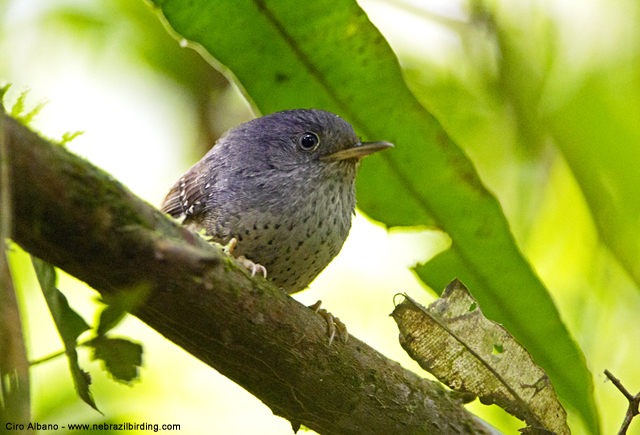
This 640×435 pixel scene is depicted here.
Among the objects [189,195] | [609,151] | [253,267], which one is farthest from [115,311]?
[609,151]

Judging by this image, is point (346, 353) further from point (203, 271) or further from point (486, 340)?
point (203, 271)

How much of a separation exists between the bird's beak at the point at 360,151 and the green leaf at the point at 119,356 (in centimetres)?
193

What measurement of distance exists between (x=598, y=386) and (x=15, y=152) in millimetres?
3311

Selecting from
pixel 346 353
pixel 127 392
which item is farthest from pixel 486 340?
Result: pixel 127 392

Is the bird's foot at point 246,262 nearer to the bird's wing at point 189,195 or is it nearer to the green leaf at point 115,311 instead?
the bird's wing at point 189,195

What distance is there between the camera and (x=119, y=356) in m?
1.51

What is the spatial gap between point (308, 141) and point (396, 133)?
20.0 inches

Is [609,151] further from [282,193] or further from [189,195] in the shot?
[189,195]

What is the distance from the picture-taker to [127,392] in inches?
148

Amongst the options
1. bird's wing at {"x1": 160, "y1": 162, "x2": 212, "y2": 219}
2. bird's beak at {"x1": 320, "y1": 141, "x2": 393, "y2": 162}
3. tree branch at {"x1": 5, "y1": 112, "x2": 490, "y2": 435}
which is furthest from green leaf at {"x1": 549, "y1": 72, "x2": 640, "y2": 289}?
bird's wing at {"x1": 160, "y1": 162, "x2": 212, "y2": 219}

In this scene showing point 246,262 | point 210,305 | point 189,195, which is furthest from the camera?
point 189,195

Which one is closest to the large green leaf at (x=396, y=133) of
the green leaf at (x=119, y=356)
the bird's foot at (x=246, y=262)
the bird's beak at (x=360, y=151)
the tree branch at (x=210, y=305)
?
the bird's beak at (x=360, y=151)

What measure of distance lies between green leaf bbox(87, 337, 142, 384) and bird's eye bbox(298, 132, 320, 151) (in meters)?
2.13

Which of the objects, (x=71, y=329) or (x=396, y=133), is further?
(x=396, y=133)
